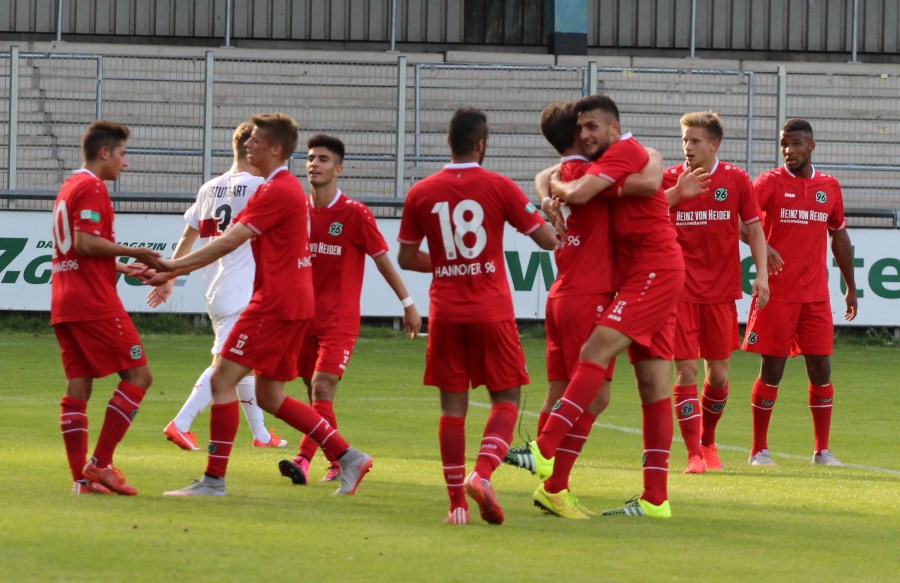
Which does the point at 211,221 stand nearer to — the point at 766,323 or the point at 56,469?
the point at 56,469

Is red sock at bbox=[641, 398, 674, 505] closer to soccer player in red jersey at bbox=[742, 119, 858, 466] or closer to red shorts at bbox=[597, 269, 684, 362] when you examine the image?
red shorts at bbox=[597, 269, 684, 362]

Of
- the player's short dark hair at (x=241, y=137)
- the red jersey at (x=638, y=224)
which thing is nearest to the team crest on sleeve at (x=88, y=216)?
the player's short dark hair at (x=241, y=137)

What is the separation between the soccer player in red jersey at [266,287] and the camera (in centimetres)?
707

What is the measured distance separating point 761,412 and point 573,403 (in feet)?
10.4

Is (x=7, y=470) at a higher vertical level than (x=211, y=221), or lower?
lower

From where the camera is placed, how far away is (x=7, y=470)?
7.92 m

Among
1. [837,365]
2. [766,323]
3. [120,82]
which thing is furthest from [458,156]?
[120,82]

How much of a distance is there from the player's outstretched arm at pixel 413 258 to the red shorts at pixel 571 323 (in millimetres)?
617

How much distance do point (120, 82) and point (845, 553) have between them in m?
18.1

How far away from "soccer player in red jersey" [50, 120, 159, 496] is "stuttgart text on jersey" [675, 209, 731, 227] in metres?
3.33

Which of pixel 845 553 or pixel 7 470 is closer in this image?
pixel 845 553

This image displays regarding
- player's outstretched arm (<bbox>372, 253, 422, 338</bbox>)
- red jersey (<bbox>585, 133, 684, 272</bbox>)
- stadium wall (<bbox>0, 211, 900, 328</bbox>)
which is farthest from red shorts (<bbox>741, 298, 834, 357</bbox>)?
stadium wall (<bbox>0, 211, 900, 328</bbox>)

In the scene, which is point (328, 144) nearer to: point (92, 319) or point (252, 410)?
point (92, 319)

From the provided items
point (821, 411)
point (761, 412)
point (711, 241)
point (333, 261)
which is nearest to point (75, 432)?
point (333, 261)
